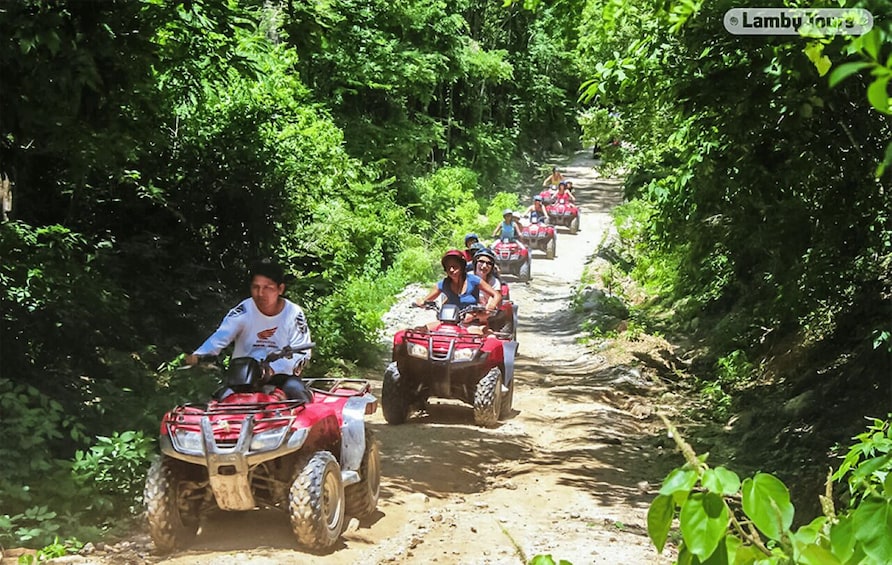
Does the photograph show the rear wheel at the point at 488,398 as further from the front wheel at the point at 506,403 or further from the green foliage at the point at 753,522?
the green foliage at the point at 753,522

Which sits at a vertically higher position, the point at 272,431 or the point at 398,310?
the point at 272,431

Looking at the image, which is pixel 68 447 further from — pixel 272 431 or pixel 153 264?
pixel 153 264

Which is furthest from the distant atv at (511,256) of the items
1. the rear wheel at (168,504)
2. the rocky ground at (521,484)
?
the rear wheel at (168,504)

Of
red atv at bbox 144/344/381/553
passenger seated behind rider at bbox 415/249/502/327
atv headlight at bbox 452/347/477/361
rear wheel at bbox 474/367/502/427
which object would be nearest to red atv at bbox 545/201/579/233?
passenger seated behind rider at bbox 415/249/502/327

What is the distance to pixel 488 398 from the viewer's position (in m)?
9.44

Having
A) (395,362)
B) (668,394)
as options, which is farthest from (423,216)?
(395,362)

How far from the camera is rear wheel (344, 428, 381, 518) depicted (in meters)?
6.36

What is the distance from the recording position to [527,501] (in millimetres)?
7277

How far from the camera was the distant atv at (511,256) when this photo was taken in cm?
2117

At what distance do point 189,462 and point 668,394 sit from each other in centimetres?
778

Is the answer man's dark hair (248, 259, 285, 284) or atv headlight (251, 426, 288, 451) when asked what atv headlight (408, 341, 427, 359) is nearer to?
man's dark hair (248, 259, 285, 284)

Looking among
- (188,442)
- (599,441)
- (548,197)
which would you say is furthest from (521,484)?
(548,197)

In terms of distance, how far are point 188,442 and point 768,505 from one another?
13.6 ft

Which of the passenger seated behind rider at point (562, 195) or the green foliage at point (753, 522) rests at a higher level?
the green foliage at point (753, 522)
